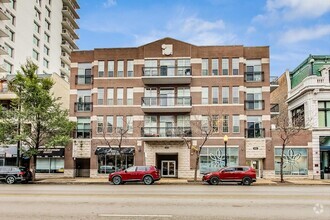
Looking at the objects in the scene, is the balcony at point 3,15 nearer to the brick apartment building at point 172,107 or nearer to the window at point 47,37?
the window at point 47,37

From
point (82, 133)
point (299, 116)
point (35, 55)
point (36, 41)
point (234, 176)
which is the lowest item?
point (234, 176)

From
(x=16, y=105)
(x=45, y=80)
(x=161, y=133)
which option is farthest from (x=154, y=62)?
(x=16, y=105)

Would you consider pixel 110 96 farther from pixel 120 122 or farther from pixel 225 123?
pixel 225 123

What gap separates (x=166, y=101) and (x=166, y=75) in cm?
263

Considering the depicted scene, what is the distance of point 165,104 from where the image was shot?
1447 inches

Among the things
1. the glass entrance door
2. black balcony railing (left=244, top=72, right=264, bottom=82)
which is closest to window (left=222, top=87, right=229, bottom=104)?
black balcony railing (left=244, top=72, right=264, bottom=82)

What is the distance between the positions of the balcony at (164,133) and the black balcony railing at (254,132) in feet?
18.7

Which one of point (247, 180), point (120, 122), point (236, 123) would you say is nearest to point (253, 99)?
point (236, 123)

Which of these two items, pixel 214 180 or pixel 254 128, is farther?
pixel 254 128

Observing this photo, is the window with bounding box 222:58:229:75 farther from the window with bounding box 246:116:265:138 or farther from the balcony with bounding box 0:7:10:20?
the balcony with bounding box 0:7:10:20

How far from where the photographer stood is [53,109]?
3353 centimetres

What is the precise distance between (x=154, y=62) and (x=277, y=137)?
14427 millimetres

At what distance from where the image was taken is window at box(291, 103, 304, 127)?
36.4 m

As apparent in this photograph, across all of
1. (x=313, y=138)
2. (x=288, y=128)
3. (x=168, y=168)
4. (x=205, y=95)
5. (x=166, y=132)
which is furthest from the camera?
(x=168, y=168)
